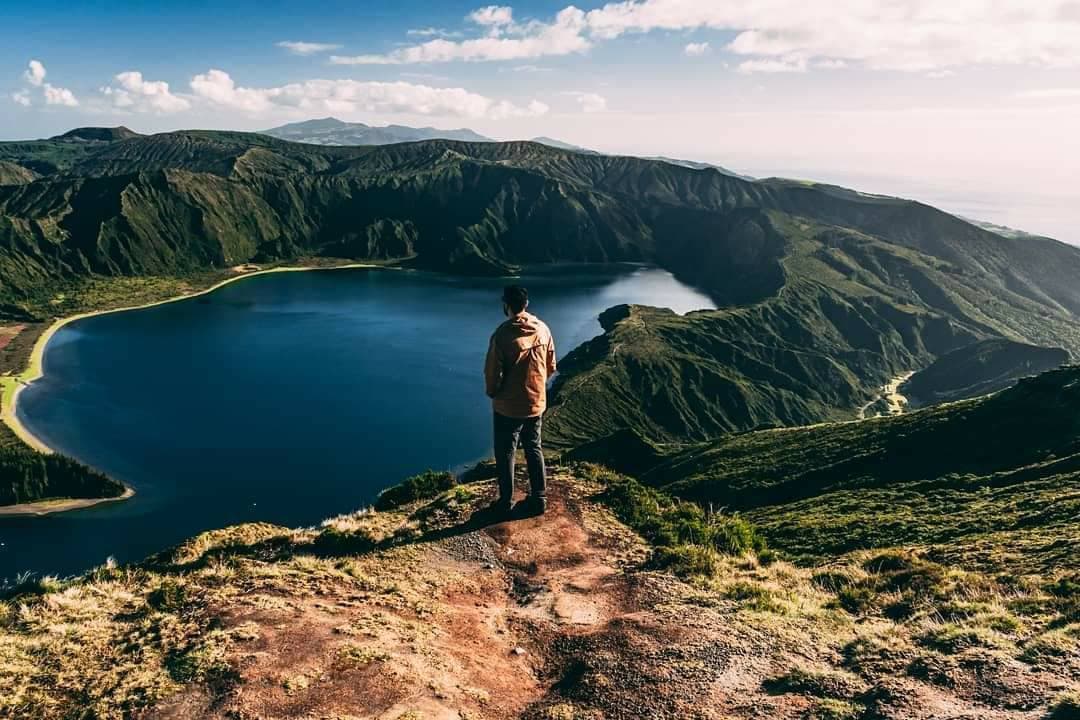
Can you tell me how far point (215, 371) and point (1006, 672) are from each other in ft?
451

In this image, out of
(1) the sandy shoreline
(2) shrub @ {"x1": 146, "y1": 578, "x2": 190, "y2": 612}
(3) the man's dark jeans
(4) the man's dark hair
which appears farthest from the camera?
(1) the sandy shoreline

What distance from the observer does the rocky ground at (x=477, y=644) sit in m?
8.57

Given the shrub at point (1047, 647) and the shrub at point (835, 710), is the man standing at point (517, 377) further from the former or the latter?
the shrub at point (1047, 647)

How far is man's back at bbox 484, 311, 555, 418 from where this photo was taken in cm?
1349

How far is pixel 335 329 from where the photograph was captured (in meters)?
162

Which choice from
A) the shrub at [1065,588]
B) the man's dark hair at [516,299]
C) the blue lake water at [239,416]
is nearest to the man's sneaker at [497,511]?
the man's dark hair at [516,299]

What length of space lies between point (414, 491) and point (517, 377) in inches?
255

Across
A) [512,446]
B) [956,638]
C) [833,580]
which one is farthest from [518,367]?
[956,638]

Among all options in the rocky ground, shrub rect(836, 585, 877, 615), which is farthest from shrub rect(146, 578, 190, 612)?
shrub rect(836, 585, 877, 615)

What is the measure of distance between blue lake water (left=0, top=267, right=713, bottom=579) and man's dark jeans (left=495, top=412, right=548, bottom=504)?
6286cm

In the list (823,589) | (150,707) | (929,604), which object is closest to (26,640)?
(150,707)

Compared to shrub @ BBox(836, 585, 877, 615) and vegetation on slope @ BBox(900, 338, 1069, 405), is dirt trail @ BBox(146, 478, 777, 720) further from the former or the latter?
vegetation on slope @ BBox(900, 338, 1069, 405)

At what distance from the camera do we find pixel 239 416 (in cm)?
10306

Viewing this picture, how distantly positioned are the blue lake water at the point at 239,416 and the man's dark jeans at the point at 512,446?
62862 mm
